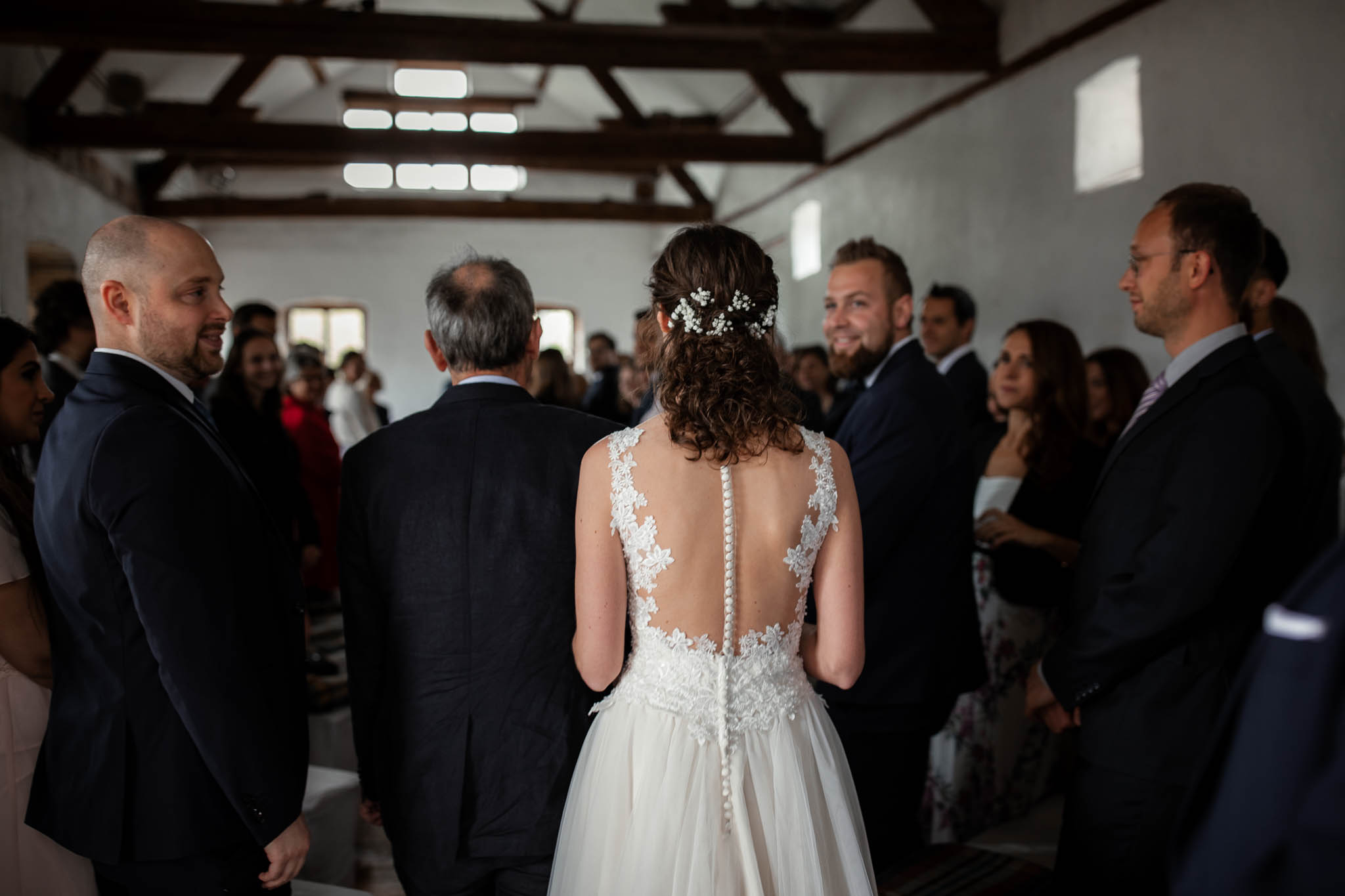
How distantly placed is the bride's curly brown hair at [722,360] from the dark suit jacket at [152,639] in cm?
78

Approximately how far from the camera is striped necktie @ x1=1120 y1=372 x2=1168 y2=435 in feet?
6.69

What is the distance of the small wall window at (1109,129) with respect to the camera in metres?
5.14

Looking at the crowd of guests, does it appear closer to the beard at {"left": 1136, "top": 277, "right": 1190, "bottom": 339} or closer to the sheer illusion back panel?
the beard at {"left": 1136, "top": 277, "right": 1190, "bottom": 339}

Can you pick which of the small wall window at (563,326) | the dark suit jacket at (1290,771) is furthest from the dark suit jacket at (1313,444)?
the small wall window at (563,326)

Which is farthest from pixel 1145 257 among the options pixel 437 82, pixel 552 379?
pixel 437 82

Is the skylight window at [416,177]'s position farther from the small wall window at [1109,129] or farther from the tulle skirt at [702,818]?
the tulle skirt at [702,818]

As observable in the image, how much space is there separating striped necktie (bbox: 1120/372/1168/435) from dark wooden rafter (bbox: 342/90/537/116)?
13.3 meters

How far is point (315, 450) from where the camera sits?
5543 mm

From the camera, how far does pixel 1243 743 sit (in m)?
0.82

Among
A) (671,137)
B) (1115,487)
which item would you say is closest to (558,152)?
(671,137)

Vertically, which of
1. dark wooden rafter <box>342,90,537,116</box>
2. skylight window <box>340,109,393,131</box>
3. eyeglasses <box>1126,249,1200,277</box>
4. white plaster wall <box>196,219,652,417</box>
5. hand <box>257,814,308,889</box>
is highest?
dark wooden rafter <box>342,90,537,116</box>

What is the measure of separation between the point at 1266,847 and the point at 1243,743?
0.28 feet

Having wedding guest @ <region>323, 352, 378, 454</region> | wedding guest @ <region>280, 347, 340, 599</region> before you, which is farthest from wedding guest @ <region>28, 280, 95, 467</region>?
wedding guest @ <region>323, 352, 378, 454</region>

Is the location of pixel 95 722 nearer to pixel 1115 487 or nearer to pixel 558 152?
pixel 1115 487
